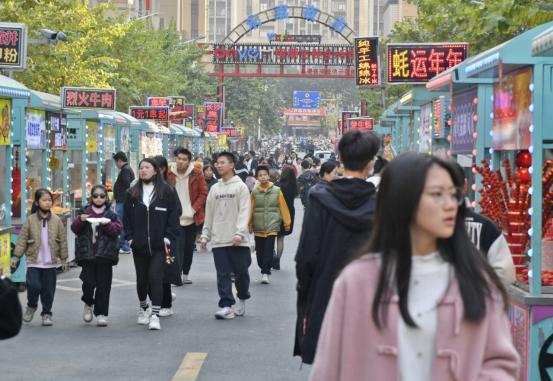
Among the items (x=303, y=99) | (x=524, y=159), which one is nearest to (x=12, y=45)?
(x=524, y=159)

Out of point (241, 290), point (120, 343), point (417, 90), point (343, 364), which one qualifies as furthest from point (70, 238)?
point (343, 364)

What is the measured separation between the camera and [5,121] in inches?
599

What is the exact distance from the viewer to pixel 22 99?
52.0 feet

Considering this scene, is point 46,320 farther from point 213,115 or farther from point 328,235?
point 213,115

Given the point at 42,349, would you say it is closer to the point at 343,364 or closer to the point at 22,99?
the point at 22,99

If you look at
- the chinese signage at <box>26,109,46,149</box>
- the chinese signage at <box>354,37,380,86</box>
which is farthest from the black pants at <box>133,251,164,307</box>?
the chinese signage at <box>354,37,380,86</box>

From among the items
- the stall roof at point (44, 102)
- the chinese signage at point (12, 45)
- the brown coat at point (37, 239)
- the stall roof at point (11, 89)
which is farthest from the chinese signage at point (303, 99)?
the brown coat at point (37, 239)

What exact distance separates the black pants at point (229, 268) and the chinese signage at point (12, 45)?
339 inches

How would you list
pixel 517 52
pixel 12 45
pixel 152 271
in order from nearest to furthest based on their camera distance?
pixel 517 52
pixel 152 271
pixel 12 45

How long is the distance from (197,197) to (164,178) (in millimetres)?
3392

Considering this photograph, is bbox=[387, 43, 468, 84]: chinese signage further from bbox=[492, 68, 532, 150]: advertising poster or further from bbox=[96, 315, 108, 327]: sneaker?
bbox=[492, 68, 532, 150]: advertising poster

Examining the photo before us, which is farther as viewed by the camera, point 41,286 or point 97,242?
point 41,286

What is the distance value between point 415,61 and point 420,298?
17.9 m

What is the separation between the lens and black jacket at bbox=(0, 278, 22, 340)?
15.6ft
